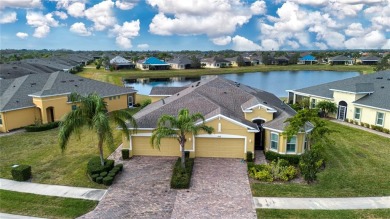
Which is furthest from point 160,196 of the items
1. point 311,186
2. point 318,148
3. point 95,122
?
point 318,148

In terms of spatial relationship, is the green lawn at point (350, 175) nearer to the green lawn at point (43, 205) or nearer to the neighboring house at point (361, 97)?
the neighboring house at point (361, 97)

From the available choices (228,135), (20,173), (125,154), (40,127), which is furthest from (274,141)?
(40,127)

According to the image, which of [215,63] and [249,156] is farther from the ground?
[215,63]

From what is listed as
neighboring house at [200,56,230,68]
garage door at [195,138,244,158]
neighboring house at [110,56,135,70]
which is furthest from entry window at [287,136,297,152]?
neighboring house at [200,56,230,68]

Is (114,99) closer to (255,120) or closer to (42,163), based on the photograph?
(42,163)

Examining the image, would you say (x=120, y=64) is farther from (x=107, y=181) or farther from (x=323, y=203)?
(x=323, y=203)

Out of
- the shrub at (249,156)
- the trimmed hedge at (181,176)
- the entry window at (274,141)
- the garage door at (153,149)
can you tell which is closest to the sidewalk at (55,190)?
the trimmed hedge at (181,176)
